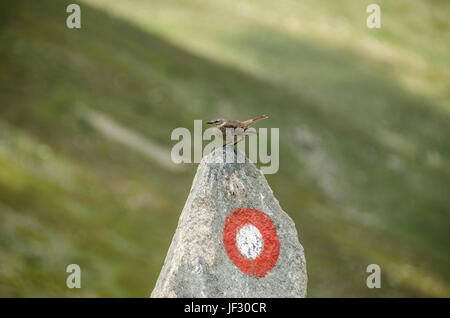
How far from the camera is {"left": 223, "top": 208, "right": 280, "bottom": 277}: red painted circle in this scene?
1524cm

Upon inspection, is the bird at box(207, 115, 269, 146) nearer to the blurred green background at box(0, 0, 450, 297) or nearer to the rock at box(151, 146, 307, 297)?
the rock at box(151, 146, 307, 297)

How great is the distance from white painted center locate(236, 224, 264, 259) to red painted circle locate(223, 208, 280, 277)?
0.25 ft

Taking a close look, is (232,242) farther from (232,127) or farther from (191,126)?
(191,126)

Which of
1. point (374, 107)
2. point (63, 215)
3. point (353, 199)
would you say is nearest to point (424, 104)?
point (374, 107)

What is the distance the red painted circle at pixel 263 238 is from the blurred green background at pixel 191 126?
25454 millimetres

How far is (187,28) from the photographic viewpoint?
112812 mm

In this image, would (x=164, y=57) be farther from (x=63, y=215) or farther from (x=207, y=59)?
(x=63, y=215)

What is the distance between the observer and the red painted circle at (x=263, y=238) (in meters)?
15.2

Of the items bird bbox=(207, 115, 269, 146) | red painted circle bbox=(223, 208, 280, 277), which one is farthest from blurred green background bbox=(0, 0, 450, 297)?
red painted circle bbox=(223, 208, 280, 277)

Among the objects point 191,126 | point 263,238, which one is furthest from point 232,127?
point 191,126

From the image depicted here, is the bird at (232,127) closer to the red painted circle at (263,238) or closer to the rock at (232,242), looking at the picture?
the rock at (232,242)

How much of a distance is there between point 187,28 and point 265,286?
102 meters

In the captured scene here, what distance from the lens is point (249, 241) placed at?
15578 mm

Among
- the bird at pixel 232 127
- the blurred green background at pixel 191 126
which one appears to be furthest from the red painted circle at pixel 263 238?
the blurred green background at pixel 191 126
